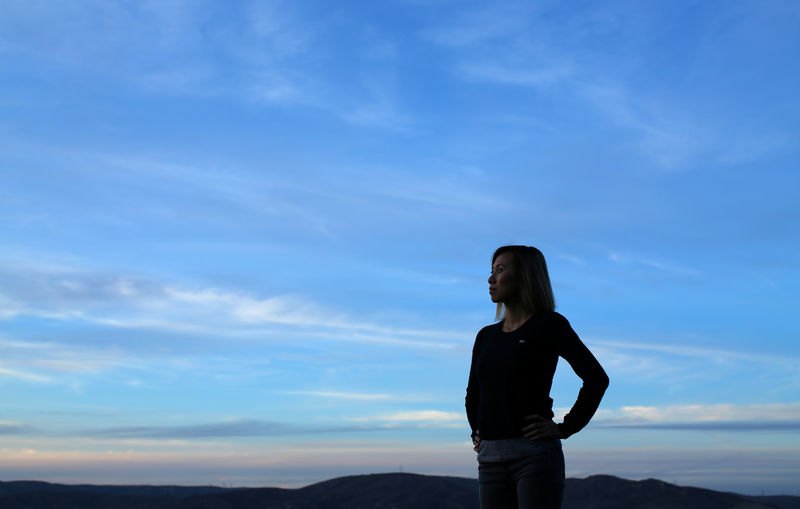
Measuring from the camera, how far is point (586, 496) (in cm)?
14238


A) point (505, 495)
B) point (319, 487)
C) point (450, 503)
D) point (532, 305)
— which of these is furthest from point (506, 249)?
point (319, 487)

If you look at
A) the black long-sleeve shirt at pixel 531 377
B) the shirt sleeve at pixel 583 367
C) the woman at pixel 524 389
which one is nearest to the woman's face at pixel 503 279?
the woman at pixel 524 389

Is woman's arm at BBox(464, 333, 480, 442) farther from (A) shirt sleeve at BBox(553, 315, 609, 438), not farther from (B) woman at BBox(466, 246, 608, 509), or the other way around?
(A) shirt sleeve at BBox(553, 315, 609, 438)

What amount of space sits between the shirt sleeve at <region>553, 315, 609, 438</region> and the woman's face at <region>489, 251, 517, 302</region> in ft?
1.20

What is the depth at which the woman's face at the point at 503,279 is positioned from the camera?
5.21 metres

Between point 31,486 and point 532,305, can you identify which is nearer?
point 532,305

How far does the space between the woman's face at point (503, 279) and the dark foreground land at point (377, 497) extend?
125 meters

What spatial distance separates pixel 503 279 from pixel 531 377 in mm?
646

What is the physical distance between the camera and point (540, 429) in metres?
4.75

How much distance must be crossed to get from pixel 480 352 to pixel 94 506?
5300 inches

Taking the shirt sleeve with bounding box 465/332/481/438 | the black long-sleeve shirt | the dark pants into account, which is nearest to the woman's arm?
the shirt sleeve with bounding box 465/332/481/438

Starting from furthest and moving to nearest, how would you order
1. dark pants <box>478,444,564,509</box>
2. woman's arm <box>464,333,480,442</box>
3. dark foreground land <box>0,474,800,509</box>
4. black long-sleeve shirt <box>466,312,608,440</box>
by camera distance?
dark foreground land <box>0,474,800,509</box>
woman's arm <box>464,333,480,442</box>
black long-sleeve shirt <box>466,312,608,440</box>
dark pants <box>478,444,564,509</box>

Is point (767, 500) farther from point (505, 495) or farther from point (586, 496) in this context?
point (505, 495)

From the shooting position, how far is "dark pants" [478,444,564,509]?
15.4 feet
